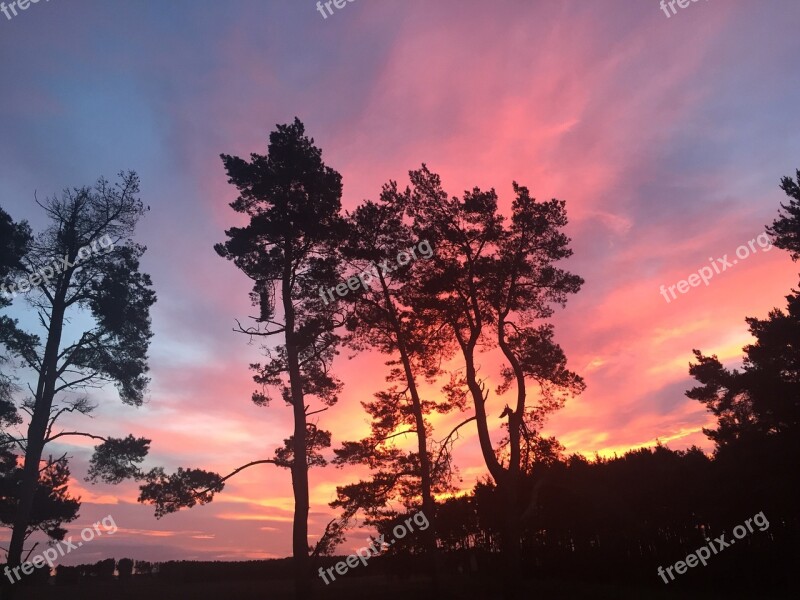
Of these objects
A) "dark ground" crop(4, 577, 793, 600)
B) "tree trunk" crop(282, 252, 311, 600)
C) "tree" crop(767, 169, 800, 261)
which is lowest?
"dark ground" crop(4, 577, 793, 600)

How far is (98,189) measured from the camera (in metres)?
23.3

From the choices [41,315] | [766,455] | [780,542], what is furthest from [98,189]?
[780,542]

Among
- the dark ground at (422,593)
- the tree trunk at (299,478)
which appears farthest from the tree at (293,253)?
the dark ground at (422,593)

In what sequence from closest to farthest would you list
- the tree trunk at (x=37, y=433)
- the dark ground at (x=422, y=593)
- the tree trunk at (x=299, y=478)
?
the tree trunk at (x=299, y=478) < the tree trunk at (x=37, y=433) < the dark ground at (x=422, y=593)

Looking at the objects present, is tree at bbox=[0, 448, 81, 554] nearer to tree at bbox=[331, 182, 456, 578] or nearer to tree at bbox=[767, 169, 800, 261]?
tree at bbox=[331, 182, 456, 578]

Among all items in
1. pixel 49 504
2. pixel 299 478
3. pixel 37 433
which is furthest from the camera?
pixel 49 504

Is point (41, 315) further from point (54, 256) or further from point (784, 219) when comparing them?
point (784, 219)

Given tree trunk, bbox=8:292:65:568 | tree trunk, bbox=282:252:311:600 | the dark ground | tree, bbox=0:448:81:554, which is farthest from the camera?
tree, bbox=0:448:81:554

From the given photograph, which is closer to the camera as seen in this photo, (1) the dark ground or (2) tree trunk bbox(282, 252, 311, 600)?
(2) tree trunk bbox(282, 252, 311, 600)

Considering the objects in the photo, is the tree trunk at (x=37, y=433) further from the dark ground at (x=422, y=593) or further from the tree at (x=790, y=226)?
the tree at (x=790, y=226)

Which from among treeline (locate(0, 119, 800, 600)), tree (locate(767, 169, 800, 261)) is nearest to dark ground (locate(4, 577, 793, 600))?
treeline (locate(0, 119, 800, 600))

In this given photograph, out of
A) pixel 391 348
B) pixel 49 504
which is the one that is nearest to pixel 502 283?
pixel 391 348

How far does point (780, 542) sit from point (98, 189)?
3273 centimetres

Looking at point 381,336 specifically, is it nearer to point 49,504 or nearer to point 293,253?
point 293,253
